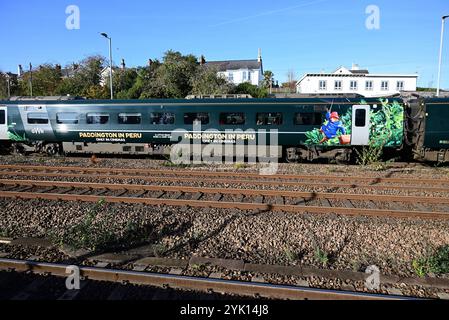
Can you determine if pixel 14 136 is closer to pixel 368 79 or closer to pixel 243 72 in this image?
pixel 368 79

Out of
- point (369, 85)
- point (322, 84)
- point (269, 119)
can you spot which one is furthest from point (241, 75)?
point (269, 119)

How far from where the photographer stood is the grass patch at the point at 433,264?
497 centimetres

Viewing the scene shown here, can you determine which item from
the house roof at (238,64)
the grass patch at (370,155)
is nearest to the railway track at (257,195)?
the grass patch at (370,155)

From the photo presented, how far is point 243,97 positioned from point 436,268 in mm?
11191

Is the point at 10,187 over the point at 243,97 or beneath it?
beneath

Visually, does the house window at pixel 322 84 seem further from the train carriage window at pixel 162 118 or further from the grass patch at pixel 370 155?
the train carriage window at pixel 162 118

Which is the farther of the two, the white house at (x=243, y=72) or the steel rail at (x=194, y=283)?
the white house at (x=243, y=72)

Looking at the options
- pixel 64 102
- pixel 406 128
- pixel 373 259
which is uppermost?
Result: pixel 64 102

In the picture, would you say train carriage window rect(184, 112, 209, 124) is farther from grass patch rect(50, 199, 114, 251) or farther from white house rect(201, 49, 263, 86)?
white house rect(201, 49, 263, 86)

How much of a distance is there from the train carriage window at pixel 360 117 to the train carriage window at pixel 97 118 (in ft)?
36.3

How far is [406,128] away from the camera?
42.9ft

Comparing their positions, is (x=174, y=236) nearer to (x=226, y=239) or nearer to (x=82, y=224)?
(x=226, y=239)

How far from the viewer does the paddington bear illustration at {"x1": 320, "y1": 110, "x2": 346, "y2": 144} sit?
13.3 metres
